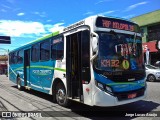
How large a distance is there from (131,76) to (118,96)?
0.92 metres

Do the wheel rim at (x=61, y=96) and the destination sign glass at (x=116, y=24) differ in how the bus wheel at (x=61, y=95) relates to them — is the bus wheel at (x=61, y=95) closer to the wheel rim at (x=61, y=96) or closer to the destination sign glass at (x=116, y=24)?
the wheel rim at (x=61, y=96)

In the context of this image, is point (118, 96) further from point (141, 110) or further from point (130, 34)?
point (130, 34)

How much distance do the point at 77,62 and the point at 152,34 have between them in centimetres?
2601

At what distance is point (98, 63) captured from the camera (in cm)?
766

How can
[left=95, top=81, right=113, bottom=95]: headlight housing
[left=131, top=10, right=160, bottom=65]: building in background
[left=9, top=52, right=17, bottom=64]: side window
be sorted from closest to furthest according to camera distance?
[left=95, top=81, right=113, bottom=95]: headlight housing → [left=9, top=52, right=17, bottom=64]: side window → [left=131, top=10, right=160, bottom=65]: building in background

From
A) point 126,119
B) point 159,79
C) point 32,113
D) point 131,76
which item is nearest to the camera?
point 126,119

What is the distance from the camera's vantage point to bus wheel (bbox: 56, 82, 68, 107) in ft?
32.0

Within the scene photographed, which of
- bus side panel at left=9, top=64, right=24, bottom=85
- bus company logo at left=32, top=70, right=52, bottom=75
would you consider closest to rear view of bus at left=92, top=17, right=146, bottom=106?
bus company logo at left=32, top=70, right=52, bottom=75

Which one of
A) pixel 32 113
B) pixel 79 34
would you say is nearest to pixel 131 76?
pixel 79 34

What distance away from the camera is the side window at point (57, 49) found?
9.95 metres

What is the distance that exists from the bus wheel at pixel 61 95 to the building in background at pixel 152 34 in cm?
2282

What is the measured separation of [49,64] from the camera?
11148 millimetres

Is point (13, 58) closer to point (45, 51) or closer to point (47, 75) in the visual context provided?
point (45, 51)

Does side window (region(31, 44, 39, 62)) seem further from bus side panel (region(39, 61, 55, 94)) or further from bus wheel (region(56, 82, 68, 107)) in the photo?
bus wheel (region(56, 82, 68, 107))
